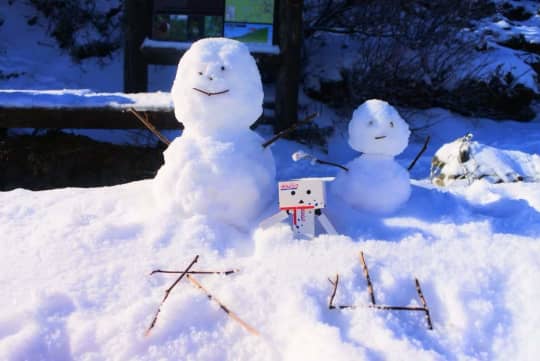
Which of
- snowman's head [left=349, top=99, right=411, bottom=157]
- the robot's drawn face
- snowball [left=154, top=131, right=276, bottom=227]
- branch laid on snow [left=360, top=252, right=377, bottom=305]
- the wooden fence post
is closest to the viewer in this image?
branch laid on snow [left=360, top=252, right=377, bottom=305]

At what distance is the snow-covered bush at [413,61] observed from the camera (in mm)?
5422

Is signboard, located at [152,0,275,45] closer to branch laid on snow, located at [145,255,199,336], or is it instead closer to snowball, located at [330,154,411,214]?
snowball, located at [330,154,411,214]

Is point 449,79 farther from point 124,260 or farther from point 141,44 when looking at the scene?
point 124,260

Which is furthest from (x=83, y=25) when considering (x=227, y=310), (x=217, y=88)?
(x=227, y=310)

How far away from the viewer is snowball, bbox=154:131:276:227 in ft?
6.18

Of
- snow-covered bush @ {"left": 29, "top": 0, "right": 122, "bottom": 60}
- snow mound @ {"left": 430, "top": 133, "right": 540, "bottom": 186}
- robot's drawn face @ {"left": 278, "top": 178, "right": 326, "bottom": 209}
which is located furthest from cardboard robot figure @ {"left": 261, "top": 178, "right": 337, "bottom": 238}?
snow-covered bush @ {"left": 29, "top": 0, "right": 122, "bottom": 60}

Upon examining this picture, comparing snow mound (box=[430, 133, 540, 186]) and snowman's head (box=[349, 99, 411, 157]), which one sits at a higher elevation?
snowman's head (box=[349, 99, 411, 157])

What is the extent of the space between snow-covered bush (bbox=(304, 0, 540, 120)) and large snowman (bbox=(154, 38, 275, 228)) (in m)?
3.49

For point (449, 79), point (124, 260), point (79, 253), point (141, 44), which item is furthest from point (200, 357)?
point (449, 79)

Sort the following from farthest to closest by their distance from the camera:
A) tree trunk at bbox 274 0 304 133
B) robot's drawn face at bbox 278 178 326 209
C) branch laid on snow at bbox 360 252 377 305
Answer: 1. tree trunk at bbox 274 0 304 133
2. robot's drawn face at bbox 278 178 326 209
3. branch laid on snow at bbox 360 252 377 305

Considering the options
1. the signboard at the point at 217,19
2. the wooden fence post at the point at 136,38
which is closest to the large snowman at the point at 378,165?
the signboard at the point at 217,19

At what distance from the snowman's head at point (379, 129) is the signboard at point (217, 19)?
2.75 metres

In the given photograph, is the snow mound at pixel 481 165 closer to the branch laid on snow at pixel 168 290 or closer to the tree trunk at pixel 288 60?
the tree trunk at pixel 288 60

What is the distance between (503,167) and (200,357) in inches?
A: 97.3
